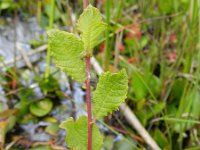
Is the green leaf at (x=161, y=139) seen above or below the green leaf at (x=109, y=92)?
below

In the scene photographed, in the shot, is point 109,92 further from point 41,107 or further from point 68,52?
point 41,107

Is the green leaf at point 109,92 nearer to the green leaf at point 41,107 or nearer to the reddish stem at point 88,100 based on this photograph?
the reddish stem at point 88,100

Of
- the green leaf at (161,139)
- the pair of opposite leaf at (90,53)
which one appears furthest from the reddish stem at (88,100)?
the green leaf at (161,139)

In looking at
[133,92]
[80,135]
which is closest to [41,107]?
[133,92]

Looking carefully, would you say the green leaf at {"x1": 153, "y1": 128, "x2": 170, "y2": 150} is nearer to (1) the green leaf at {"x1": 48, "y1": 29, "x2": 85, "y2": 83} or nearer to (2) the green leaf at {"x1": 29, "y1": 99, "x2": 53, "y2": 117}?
(2) the green leaf at {"x1": 29, "y1": 99, "x2": 53, "y2": 117}

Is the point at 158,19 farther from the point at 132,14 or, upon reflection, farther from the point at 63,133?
the point at 63,133

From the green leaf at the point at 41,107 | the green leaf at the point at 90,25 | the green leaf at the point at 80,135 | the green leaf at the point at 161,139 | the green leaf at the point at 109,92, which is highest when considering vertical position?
the green leaf at the point at 90,25
